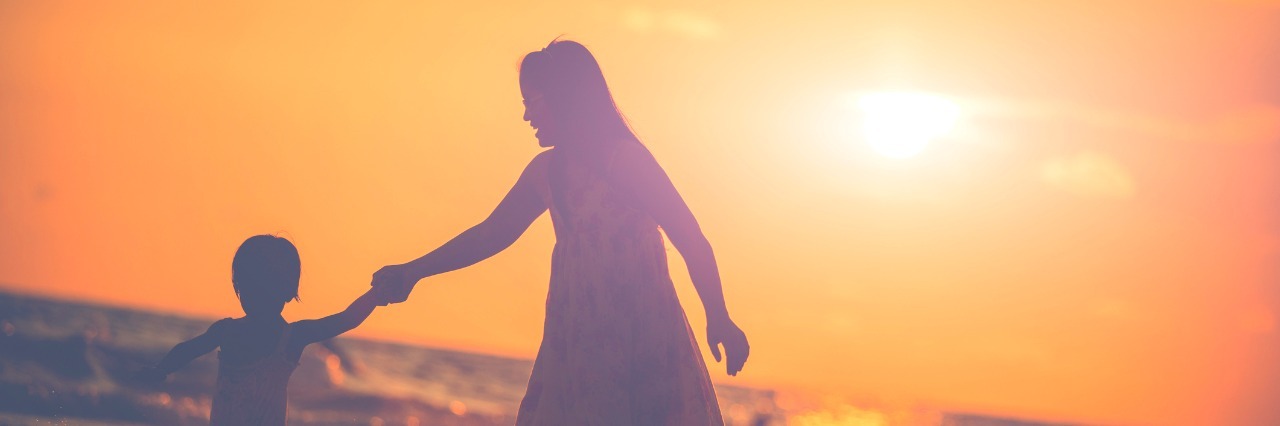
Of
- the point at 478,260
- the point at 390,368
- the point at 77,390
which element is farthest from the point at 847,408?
the point at 478,260

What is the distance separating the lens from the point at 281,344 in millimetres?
4875

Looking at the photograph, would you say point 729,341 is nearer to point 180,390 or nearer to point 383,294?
point 383,294

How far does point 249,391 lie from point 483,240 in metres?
1.06

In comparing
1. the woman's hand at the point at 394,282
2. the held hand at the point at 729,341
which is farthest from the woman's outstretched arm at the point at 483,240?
the held hand at the point at 729,341

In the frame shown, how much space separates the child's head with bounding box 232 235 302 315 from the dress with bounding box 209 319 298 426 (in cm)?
15

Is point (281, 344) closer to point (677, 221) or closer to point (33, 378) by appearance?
point (677, 221)

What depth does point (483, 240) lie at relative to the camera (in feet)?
16.5

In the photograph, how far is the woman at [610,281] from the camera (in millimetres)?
4484

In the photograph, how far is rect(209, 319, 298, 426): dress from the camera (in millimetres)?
4805

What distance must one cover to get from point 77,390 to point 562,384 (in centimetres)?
1693

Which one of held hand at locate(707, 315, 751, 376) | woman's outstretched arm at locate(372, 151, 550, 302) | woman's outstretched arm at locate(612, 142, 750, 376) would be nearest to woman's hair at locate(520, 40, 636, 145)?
woman's outstretched arm at locate(612, 142, 750, 376)

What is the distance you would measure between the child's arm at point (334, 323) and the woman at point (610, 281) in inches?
30.6

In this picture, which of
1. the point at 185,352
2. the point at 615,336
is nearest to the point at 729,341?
the point at 615,336

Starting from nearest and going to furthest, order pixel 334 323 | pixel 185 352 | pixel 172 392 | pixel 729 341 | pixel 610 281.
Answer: pixel 729 341 → pixel 610 281 → pixel 185 352 → pixel 334 323 → pixel 172 392
